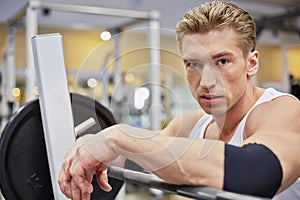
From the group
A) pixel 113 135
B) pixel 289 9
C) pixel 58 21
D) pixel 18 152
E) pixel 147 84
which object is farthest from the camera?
pixel 289 9

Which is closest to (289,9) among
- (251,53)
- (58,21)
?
(58,21)

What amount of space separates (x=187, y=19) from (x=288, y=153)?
327mm

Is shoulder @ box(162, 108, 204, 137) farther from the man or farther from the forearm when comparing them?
the forearm

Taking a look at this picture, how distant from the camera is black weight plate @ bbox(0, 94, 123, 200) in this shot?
39.4 inches

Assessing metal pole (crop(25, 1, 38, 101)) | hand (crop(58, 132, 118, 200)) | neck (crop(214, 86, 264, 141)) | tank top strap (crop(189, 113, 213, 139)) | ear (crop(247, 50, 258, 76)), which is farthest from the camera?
metal pole (crop(25, 1, 38, 101))

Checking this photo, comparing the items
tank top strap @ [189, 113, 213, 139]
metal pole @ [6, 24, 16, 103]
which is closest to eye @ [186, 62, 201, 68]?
tank top strap @ [189, 113, 213, 139]

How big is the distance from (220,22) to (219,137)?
0.34 meters

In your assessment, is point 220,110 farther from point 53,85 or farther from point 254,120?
point 53,85

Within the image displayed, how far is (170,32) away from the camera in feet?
2.54

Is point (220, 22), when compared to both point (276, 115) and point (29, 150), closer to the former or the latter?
point (276, 115)

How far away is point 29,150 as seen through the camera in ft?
3.40

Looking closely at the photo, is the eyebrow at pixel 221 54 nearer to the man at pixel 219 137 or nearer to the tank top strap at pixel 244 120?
the man at pixel 219 137

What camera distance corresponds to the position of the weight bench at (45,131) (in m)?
0.95

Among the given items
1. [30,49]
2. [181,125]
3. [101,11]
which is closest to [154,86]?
[181,125]
